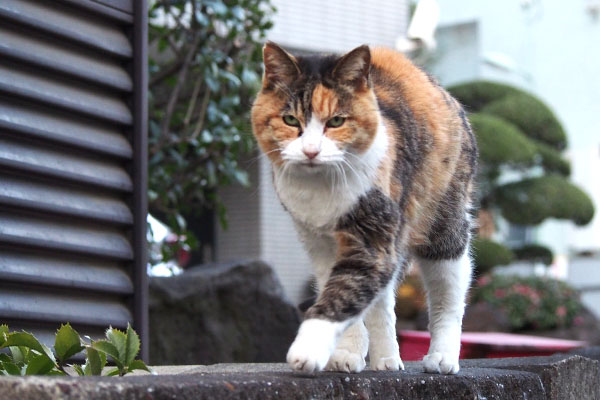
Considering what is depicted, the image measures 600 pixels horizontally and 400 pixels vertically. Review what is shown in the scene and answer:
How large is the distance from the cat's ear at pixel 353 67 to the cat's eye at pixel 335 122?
13 centimetres

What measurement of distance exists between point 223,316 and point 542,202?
8222mm

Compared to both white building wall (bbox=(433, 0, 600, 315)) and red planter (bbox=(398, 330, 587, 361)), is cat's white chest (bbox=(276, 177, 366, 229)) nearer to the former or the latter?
red planter (bbox=(398, 330, 587, 361))

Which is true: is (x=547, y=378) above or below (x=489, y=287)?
above

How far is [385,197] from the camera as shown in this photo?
2.62 metres

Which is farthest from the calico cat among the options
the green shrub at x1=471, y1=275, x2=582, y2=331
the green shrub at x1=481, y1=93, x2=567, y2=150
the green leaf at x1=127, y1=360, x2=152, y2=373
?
the green shrub at x1=481, y1=93, x2=567, y2=150

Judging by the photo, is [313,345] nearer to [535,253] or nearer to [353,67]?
[353,67]

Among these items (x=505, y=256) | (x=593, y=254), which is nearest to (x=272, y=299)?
(x=505, y=256)

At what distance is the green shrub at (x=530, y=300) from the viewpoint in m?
12.0

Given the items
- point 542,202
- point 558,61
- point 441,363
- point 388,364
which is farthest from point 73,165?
point 558,61

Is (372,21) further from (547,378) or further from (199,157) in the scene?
(547,378)

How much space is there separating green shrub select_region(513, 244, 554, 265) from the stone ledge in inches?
419

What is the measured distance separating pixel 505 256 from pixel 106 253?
32.7ft

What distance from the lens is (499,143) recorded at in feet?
40.3

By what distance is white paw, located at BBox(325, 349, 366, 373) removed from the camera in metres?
2.56
